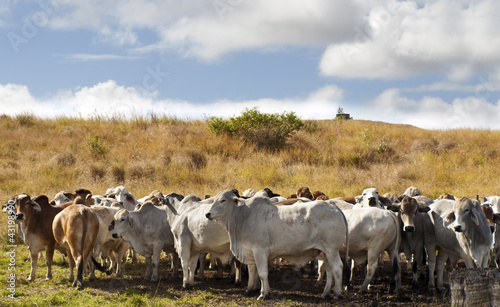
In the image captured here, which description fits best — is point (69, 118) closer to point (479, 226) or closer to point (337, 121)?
point (337, 121)

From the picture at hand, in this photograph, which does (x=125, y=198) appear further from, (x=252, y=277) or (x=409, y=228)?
(x=409, y=228)

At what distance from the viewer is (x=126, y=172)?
1065 inches

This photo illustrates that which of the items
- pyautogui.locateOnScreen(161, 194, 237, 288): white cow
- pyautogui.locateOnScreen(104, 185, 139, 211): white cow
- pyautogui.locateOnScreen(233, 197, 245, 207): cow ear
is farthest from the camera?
pyautogui.locateOnScreen(104, 185, 139, 211): white cow

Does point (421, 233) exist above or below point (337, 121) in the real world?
below

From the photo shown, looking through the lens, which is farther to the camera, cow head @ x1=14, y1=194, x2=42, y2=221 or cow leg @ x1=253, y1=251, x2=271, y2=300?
cow head @ x1=14, y1=194, x2=42, y2=221

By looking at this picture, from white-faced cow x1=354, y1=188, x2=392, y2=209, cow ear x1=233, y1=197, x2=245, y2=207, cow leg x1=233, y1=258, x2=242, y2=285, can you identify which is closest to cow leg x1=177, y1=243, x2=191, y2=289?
cow leg x1=233, y1=258, x2=242, y2=285

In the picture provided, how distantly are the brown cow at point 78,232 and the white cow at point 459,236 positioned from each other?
23.3 ft

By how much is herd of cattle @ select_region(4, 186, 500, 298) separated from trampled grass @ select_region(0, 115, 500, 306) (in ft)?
27.7

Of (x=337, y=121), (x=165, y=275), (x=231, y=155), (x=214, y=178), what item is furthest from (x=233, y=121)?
(x=165, y=275)

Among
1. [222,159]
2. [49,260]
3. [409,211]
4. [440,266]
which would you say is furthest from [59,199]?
[222,159]

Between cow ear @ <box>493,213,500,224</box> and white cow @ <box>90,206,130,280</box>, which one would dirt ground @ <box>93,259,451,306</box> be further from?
cow ear @ <box>493,213,500,224</box>

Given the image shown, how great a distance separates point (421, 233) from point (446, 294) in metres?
1.38

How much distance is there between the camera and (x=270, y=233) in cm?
1021

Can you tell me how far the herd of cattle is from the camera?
1001 centimetres
